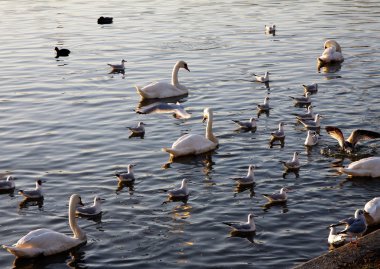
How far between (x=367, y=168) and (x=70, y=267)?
8.08 metres

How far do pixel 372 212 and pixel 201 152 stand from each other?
22.2 feet

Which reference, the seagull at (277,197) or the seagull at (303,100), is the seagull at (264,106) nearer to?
the seagull at (303,100)

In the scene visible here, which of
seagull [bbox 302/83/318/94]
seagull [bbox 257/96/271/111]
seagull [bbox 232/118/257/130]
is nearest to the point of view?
seagull [bbox 232/118/257/130]

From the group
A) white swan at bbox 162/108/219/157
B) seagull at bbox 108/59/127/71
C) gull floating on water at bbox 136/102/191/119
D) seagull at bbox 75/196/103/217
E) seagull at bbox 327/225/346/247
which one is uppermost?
seagull at bbox 108/59/127/71

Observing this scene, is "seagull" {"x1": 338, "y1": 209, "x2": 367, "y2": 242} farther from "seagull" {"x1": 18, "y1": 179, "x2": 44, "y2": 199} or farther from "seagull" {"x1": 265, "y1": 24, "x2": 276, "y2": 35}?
"seagull" {"x1": 265, "y1": 24, "x2": 276, "y2": 35}

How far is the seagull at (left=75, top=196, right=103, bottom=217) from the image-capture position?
1730cm

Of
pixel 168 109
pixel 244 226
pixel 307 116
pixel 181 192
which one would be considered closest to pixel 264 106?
pixel 307 116

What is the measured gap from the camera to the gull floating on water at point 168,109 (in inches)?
997

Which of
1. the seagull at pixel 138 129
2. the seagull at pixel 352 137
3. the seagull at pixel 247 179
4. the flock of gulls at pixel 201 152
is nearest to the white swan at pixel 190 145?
the flock of gulls at pixel 201 152

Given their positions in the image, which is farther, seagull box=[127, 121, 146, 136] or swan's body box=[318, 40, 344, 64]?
swan's body box=[318, 40, 344, 64]

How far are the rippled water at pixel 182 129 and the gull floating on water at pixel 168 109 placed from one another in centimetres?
27

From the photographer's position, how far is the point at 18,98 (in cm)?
2995

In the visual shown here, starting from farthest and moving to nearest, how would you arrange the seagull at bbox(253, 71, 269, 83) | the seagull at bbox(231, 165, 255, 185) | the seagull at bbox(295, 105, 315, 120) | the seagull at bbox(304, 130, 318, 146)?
1. the seagull at bbox(253, 71, 269, 83)
2. the seagull at bbox(295, 105, 315, 120)
3. the seagull at bbox(304, 130, 318, 146)
4. the seagull at bbox(231, 165, 255, 185)

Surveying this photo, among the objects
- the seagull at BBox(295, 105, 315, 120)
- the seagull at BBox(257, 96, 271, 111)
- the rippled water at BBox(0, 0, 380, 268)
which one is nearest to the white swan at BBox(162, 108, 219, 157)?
the rippled water at BBox(0, 0, 380, 268)
